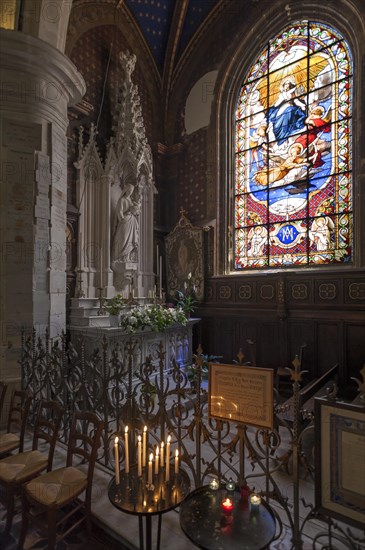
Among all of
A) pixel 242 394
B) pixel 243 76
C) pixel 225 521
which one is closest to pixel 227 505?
pixel 225 521

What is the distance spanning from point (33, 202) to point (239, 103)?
587 centimetres

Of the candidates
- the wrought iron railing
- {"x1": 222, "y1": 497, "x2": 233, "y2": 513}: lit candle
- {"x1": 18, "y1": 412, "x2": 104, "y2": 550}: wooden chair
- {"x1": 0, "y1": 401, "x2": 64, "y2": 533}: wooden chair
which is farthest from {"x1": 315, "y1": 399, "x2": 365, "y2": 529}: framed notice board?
{"x1": 0, "y1": 401, "x2": 64, "y2": 533}: wooden chair

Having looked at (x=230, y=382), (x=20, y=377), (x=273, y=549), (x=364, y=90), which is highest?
(x=364, y=90)

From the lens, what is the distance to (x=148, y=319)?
17.9 feet

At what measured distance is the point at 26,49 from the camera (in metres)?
4.20

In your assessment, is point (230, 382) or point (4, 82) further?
point (4, 82)

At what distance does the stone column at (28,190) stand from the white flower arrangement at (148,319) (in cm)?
106

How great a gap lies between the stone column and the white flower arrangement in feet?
3.49

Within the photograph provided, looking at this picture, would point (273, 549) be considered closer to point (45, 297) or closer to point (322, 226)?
point (45, 297)

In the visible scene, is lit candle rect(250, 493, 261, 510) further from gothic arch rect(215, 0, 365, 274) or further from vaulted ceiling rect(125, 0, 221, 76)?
vaulted ceiling rect(125, 0, 221, 76)

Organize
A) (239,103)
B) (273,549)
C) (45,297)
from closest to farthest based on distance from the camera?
(273,549) < (45,297) < (239,103)

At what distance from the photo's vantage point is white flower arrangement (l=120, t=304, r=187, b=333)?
5234 mm

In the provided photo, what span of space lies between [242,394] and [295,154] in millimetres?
6268

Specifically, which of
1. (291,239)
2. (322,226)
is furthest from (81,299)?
(322,226)
